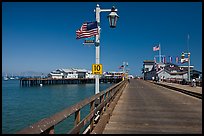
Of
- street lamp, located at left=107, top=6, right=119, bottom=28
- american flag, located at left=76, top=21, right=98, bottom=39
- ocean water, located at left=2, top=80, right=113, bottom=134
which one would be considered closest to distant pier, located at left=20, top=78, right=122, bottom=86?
ocean water, located at left=2, top=80, right=113, bottom=134

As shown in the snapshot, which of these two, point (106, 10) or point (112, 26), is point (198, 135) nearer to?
point (112, 26)

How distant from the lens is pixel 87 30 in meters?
11.3

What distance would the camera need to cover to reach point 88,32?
11289 mm

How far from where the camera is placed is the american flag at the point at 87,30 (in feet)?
36.3

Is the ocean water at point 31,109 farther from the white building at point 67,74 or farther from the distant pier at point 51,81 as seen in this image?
the white building at point 67,74

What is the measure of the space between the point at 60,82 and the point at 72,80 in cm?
612

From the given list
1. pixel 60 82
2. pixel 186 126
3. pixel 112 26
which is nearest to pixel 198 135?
pixel 186 126

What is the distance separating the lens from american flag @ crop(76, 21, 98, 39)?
1106 centimetres

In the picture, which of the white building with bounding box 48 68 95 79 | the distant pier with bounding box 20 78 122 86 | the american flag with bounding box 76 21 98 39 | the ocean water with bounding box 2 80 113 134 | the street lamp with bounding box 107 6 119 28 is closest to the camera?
the street lamp with bounding box 107 6 119 28

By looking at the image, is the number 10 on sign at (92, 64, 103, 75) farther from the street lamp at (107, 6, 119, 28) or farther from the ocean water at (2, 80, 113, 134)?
the ocean water at (2, 80, 113, 134)

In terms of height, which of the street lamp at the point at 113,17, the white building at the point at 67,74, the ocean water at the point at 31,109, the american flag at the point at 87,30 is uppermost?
the street lamp at the point at 113,17

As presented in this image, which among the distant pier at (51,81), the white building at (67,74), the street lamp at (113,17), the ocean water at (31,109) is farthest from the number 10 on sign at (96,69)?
the white building at (67,74)

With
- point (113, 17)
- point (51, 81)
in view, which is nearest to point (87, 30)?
point (113, 17)

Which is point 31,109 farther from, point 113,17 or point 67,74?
point 67,74
